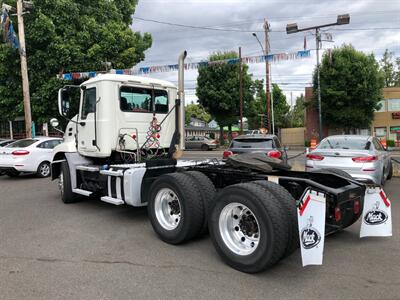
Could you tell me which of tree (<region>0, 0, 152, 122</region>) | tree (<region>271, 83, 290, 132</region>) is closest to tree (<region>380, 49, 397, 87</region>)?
tree (<region>271, 83, 290, 132</region>)

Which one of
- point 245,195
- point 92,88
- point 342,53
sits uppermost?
point 342,53

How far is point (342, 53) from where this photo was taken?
110ft

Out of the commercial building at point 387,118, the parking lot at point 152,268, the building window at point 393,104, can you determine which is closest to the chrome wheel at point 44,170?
the parking lot at point 152,268

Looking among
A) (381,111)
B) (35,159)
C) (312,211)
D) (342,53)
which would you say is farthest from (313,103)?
(312,211)

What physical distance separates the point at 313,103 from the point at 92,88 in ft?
103

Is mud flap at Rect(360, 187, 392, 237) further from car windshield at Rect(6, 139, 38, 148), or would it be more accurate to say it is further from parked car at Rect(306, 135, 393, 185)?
car windshield at Rect(6, 139, 38, 148)

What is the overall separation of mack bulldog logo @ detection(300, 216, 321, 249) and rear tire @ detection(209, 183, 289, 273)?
191 millimetres

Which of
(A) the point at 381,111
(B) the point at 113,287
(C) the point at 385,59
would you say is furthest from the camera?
(C) the point at 385,59

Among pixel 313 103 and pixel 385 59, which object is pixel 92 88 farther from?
pixel 385 59

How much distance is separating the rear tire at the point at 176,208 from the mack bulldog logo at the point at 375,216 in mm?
2350

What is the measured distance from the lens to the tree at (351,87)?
105 ft

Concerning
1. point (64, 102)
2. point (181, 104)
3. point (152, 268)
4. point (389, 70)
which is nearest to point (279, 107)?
point (389, 70)

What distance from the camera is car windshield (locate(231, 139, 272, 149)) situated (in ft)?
32.8

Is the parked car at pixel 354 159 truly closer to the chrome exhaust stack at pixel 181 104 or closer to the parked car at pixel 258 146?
the parked car at pixel 258 146
